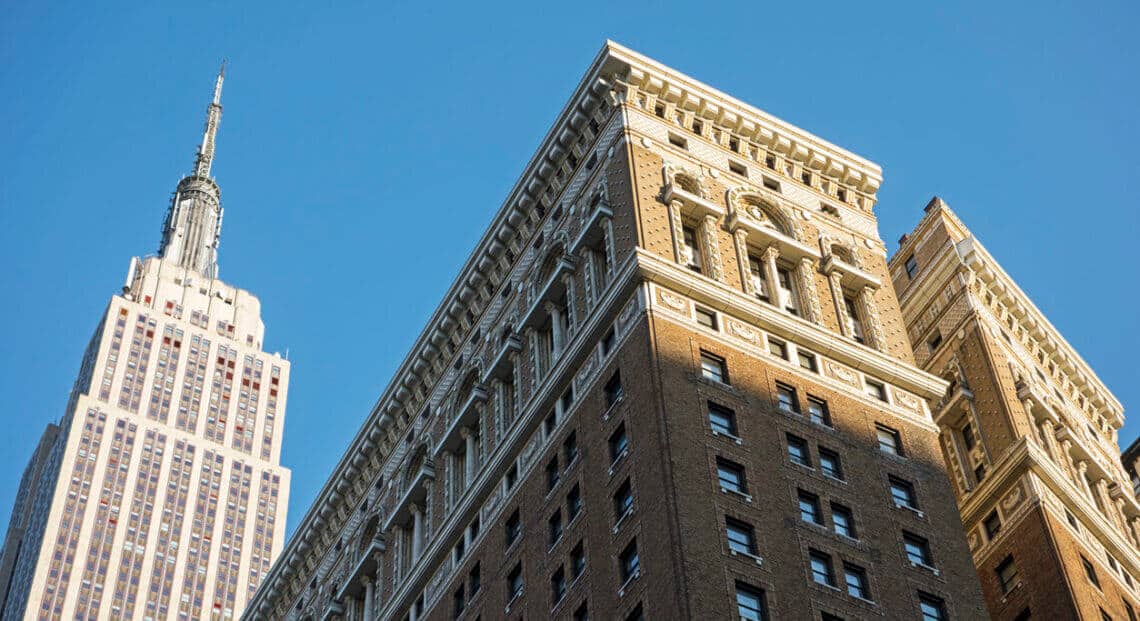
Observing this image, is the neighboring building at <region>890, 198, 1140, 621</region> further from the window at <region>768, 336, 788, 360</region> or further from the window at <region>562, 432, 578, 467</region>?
the window at <region>562, 432, 578, 467</region>

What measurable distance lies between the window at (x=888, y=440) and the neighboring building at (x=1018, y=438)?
475 inches

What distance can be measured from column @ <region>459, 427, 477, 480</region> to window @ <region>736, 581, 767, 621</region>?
Result: 86.3ft

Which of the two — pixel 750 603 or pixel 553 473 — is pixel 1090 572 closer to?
Answer: pixel 553 473

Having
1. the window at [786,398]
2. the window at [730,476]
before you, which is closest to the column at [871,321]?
the window at [786,398]

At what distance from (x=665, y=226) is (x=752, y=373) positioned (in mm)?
10304

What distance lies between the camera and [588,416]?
81812 millimetres

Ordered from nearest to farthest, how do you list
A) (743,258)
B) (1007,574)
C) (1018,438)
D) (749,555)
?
(749,555) → (743,258) → (1007,574) → (1018,438)

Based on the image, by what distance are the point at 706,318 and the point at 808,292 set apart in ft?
29.3

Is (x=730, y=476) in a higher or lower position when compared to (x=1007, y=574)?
lower

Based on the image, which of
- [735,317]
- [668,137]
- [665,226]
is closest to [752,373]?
[735,317]

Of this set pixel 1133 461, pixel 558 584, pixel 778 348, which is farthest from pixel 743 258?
pixel 1133 461

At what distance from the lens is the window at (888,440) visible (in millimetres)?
82812

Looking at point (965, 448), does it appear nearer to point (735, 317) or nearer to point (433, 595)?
point (735, 317)

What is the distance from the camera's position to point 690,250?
291ft
